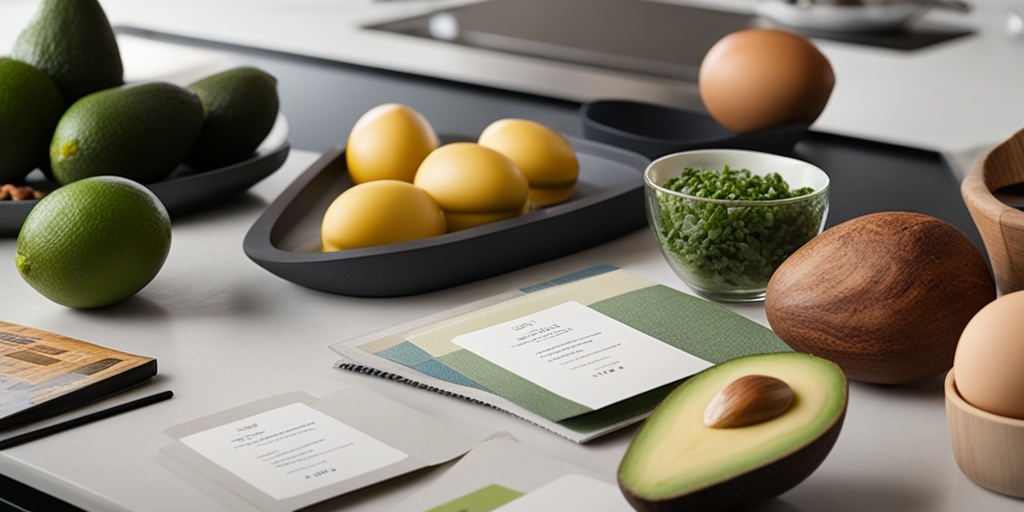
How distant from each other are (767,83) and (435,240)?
1.84 feet

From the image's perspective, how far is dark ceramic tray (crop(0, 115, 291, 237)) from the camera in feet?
3.83

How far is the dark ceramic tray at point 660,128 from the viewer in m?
1.37

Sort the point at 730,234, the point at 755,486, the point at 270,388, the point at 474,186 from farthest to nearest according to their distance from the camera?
the point at 474,186 < the point at 730,234 < the point at 270,388 < the point at 755,486

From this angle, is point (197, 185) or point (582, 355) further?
point (197, 185)

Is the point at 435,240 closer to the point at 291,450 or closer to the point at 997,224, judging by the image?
the point at 291,450

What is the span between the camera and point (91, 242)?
3.18 feet

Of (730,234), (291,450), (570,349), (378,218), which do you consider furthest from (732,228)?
(291,450)

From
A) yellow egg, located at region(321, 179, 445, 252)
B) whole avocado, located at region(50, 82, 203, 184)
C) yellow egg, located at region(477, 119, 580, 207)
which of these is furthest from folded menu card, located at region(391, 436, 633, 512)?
whole avocado, located at region(50, 82, 203, 184)

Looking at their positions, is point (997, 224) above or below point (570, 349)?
above

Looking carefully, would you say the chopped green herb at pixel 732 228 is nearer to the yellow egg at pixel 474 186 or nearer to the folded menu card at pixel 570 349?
the folded menu card at pixel 570 349

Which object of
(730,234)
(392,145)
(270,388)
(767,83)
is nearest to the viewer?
(270,388)

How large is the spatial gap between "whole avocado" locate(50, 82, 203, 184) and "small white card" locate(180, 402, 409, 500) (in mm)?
445

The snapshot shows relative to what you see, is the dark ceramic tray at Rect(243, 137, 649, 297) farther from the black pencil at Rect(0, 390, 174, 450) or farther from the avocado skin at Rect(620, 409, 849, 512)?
the avocado skin at Rect(620, 409, 849, 512)

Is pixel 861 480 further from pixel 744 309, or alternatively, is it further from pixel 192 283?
pixel 192 283
